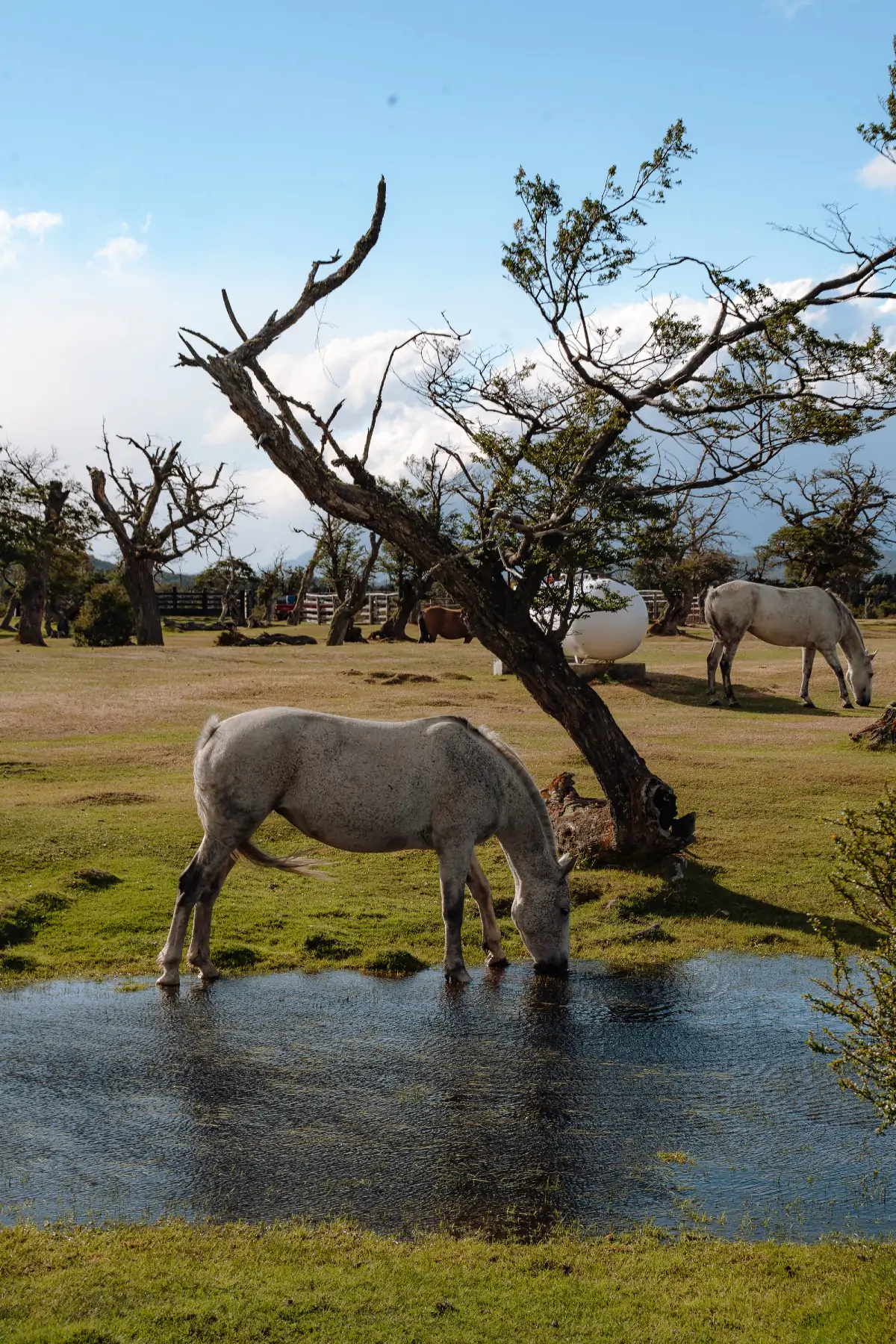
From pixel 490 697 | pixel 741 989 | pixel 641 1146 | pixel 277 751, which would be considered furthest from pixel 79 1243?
pixel 490 697

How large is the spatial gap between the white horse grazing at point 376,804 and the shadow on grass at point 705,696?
49.7 ft

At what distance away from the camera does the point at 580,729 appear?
555 inches

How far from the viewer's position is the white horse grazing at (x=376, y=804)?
978 cm

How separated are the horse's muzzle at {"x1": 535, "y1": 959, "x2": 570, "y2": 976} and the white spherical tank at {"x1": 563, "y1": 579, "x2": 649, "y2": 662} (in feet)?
61.9

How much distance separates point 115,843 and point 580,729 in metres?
5.53

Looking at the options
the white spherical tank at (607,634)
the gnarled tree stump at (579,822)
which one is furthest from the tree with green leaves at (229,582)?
the gnarled tree stump at (579,822)

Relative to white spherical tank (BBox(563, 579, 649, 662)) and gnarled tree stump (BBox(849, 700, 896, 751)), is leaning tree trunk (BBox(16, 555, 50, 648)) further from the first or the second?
gnarled tree stump (BBox(849, 700, 896, 751))

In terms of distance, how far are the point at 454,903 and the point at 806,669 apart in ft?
61.0

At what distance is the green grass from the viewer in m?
4.80

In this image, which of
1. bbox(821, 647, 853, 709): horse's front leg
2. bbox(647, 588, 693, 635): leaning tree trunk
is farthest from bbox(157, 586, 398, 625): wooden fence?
bbox(821, 647, 853, 709): horse's front leg

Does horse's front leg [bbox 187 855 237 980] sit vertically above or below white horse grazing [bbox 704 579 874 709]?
below

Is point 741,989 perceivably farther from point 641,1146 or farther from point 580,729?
point 580,729

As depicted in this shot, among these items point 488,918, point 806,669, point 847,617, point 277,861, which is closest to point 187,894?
point 277,861

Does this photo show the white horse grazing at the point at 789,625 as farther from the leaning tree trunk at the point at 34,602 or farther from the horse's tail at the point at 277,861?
the leaning tree trunk at the point at 34,602
